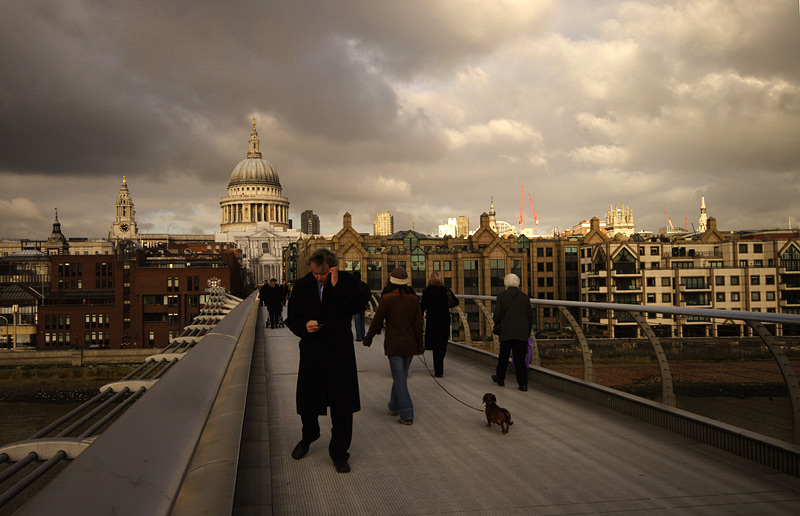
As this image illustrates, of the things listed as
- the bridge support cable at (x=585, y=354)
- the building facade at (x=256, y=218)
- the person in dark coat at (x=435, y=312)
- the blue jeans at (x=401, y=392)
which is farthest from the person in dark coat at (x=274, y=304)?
the building facade at (x=256, y=218)

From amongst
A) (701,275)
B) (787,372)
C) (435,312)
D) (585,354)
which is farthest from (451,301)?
(701,275)

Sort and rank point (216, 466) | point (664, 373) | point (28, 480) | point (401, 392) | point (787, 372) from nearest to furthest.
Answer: point (28, 480) → point (216, 466) → point (787, 372) → point (664, 373) → point (401, 392)

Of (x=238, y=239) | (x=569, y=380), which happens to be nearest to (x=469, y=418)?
(x=569, y=380)

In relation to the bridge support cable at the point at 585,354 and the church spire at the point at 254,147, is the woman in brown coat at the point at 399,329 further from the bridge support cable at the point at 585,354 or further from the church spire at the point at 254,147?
the church spire at the point at 254,147

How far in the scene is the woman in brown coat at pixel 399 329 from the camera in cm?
691

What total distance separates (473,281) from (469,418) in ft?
230

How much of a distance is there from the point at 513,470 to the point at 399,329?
261 cm

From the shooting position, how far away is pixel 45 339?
76.1 meters

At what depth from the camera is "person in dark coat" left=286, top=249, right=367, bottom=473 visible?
4.91 metres

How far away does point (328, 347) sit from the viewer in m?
4.93

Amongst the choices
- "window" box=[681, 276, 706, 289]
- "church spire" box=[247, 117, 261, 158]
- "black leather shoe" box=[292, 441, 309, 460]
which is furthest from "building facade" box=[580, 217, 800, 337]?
"church spire" box=[247, 117, 261, 158]

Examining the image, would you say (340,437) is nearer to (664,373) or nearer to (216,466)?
(216,466)

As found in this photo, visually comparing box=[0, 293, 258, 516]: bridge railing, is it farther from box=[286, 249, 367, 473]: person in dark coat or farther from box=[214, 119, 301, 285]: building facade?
box=[214, 119, 301, 285]: building facade

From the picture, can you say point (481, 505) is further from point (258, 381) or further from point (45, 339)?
point (45, 339)
